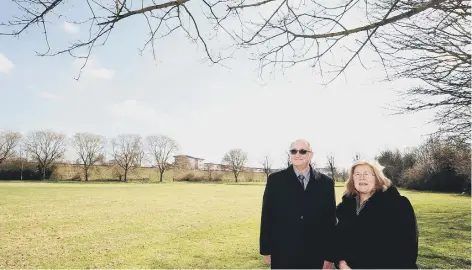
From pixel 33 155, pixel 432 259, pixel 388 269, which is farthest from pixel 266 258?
pixel 33 155

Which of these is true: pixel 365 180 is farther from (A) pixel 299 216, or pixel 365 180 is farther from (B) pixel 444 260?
(B) pixel 444 260

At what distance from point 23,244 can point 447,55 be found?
1227cm

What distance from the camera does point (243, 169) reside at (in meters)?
108

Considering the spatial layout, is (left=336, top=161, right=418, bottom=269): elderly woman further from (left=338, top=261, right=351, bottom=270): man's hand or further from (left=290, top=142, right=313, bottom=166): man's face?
(left=290, top=142, right=313, bottom=166): man's face

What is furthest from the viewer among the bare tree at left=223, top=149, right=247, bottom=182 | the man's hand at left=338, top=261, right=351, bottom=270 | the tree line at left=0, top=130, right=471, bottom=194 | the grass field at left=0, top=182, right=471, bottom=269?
the bare tree at left=223, top=149, right=247, bottom=182

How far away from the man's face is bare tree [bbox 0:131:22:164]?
88672 mm

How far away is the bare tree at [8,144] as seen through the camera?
7525 cm

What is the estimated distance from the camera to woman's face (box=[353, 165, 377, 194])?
3.39 metres

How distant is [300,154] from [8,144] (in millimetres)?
91928

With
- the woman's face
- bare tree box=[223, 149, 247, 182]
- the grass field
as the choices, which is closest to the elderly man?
the woman's face

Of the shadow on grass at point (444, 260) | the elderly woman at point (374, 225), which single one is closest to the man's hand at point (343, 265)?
the elderly woman at point (374, 225)

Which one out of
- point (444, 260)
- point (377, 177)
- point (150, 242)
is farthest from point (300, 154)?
point (150, 242)

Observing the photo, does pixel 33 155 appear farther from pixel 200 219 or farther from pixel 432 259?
pixel 432 259

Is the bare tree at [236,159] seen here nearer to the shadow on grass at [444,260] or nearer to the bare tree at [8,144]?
the bare tree at [8,144]
